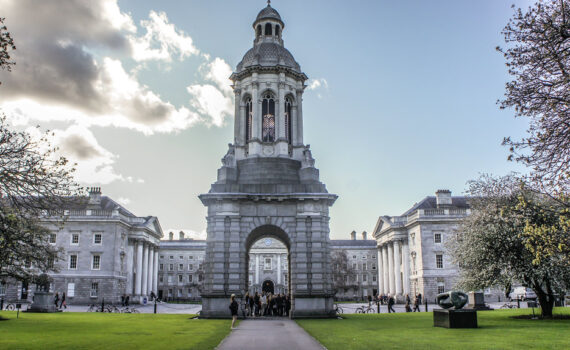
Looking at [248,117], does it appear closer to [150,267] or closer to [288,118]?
[288,118]

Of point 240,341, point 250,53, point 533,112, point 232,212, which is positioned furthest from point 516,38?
point 250,53

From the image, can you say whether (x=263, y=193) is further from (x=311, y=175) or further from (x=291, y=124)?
(x=291, y=124)


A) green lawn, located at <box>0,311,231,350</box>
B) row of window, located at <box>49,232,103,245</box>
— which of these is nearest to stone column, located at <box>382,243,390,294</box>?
row of window, located at <box>49,232,103,245</box>

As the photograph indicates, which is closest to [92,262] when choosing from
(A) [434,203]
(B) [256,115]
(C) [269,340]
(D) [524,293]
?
(B) [256,115]

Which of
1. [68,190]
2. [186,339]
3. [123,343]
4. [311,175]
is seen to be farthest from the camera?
[311,175]

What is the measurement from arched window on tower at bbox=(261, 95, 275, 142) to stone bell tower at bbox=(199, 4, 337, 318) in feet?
0.22

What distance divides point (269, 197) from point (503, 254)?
13.3 m

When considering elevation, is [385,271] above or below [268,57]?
below

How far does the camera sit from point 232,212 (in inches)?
1148

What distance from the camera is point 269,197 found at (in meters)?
29.2

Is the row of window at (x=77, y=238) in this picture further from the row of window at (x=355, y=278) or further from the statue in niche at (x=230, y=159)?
the row of window at (x=355, y=278)

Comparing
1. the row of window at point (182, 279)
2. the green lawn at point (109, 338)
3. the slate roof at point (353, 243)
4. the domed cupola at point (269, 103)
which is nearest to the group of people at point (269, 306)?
the green lawn at point (109, 338)

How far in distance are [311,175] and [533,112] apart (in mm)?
18231

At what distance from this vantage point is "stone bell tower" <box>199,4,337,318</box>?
28.4 meters
